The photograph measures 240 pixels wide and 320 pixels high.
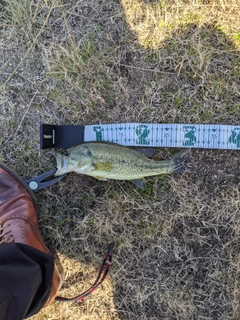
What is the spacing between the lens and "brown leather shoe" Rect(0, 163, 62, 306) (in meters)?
3.20

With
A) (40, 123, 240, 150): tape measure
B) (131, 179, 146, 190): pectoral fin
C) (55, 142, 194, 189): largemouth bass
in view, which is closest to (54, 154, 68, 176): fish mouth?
(55, 142, 194, 189): largemouth bass

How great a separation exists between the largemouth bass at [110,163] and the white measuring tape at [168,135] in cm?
17

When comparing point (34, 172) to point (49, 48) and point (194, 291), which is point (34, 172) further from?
point (194, 291)

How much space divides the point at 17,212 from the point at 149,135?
1.50 meters

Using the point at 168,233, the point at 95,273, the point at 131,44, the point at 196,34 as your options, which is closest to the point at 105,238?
the point at 95,273

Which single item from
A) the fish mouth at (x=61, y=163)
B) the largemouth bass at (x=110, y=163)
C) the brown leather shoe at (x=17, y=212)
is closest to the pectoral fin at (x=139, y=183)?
the largemouth bass at (x=110, y=163)

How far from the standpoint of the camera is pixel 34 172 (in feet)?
11.3

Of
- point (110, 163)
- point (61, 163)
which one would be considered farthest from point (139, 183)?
point (61, 163)

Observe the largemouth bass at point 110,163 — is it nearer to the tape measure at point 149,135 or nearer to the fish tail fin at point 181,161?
the fish tail fin at point 181,161

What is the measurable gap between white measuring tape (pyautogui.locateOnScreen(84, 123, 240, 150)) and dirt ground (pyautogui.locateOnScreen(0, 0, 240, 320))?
8cm

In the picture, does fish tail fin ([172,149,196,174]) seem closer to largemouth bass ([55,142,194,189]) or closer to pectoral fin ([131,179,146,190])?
largemouth bass ([55,142,194,189])

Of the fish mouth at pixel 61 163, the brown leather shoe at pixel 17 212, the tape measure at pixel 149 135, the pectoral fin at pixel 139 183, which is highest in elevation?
the tape measure at pixel 149 135

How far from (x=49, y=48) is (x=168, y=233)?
222 centimetres

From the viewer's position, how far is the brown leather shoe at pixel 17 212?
3.20 meters
